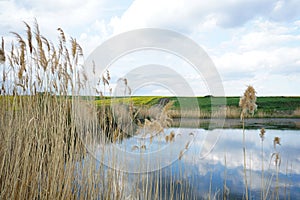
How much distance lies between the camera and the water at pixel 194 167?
2.85 meters

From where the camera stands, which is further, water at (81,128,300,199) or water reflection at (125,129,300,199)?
water reflection at (125,129,300,199)

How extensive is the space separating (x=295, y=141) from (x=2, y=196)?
1219 centimetres

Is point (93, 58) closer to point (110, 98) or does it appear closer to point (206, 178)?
point (110, 98)

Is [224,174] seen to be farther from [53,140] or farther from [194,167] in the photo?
[53,140]

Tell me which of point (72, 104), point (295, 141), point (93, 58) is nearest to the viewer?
point (72, 104)

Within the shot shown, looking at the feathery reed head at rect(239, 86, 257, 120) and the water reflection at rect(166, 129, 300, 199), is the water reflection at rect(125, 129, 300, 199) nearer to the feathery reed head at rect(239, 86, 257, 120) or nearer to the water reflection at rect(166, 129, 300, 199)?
the water reflection at rect(166, 129, 300, 199)

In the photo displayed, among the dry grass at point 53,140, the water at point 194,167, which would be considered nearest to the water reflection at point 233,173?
the water at point 194,167

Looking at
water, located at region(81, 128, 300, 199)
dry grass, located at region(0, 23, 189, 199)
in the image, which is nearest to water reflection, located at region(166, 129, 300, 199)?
water, located at region(81, 128, 300, 199)

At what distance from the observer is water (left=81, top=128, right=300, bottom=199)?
2846 mm

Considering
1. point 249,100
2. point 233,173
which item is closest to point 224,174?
point 233,173

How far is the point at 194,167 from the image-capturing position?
16.4 feet

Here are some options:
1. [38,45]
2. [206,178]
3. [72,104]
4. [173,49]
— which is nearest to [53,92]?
[72,104]

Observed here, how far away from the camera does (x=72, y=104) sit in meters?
2.50

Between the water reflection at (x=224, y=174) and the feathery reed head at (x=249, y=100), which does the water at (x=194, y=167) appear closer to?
the water reflection at (x=224, y=174)
